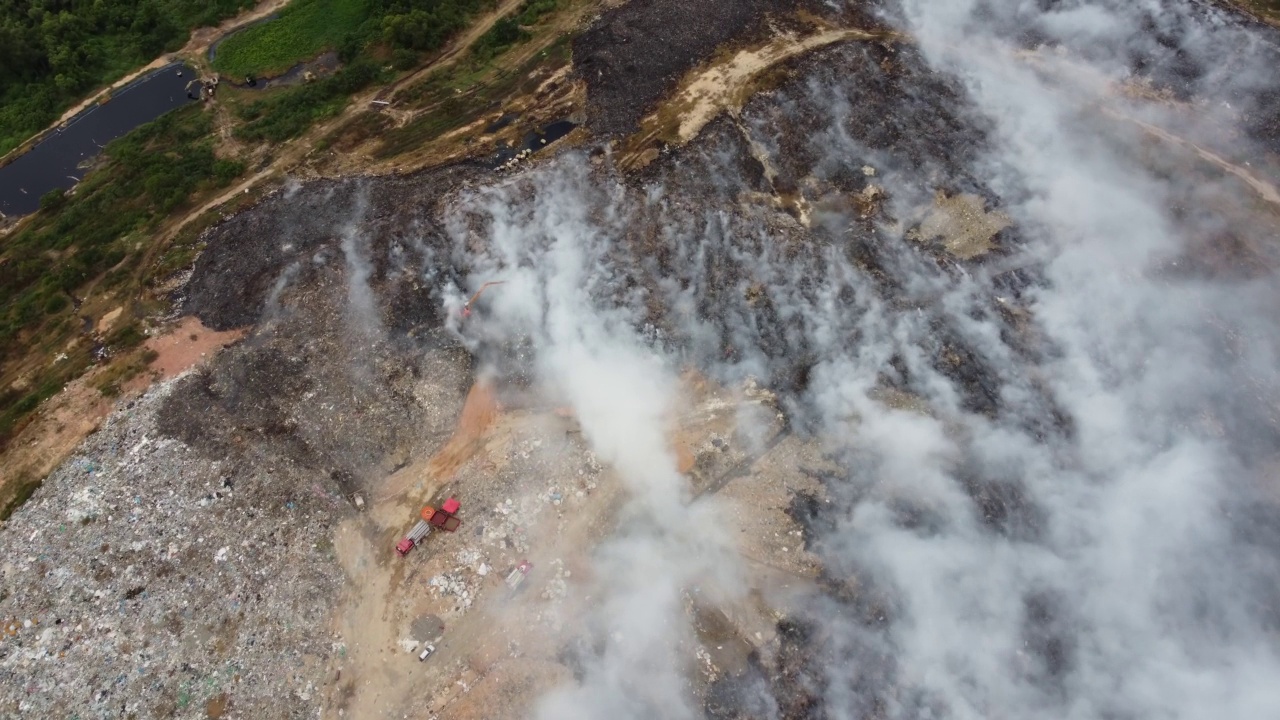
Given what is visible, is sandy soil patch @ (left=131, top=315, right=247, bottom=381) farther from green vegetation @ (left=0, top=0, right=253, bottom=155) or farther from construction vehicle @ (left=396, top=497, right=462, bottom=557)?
green vegetation @ (left=0, top=0, right=253, bottom=155)

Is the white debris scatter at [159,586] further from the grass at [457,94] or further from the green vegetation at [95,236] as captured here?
the grass at [457,94]

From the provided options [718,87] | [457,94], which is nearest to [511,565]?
[718,87]

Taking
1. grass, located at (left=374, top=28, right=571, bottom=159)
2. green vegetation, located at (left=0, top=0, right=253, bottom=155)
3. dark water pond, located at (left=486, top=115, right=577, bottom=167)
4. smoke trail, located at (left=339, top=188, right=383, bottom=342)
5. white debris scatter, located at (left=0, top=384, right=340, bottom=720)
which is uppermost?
green vegetation, located at (left=0, top=0, right=253, bottom=155)

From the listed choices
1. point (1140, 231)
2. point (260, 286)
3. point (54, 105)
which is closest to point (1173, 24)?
point (1140, 231)

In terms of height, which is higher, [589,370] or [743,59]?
[743,59]

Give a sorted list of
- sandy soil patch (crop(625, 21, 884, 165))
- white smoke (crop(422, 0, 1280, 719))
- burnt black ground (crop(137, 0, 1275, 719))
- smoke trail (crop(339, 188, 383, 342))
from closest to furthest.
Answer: white smoke (crop(422, 0, 1280, 719))
burnt black ground (crop(137, 0, 1275, 719))
smoke trail (crop(339, 188, 383, 342))
sandy soil patch (crop(625, 21, 884, 165))

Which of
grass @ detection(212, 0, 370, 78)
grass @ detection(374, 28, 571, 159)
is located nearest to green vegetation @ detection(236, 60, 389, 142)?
grass @ detection(374, 28, 571, 159)

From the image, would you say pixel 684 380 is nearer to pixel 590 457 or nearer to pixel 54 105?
pixel 590 457
